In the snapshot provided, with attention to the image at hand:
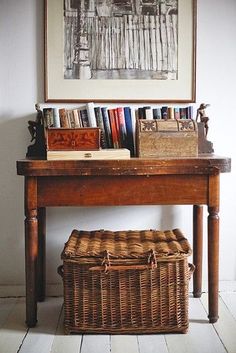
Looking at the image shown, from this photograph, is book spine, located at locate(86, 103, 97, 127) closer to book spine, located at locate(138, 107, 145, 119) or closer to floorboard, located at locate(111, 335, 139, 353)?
book spine, located at locate(138, 107, 145, 119)

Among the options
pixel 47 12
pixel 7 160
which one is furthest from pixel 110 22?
pixel 7 160

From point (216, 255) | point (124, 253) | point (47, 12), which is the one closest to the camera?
point (124, 253)

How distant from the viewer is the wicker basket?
5.87ft

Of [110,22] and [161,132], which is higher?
[110,22]

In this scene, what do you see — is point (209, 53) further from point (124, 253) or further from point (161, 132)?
point (124, 253)

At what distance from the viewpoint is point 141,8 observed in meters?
2.29

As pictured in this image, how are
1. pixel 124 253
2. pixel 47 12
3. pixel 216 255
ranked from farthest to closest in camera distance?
pixel 47 12
pixel 216 255
pixel 124 253

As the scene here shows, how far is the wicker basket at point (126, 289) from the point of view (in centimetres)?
179

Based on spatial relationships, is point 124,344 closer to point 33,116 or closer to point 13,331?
point 13,331

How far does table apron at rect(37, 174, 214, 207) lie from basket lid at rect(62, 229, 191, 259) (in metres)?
0.18

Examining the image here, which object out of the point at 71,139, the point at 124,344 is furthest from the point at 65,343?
the point at 71,139

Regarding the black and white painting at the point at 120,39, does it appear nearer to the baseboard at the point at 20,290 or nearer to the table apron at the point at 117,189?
the table apron at the point at 117,189

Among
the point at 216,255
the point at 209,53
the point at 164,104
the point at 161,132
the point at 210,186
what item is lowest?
the point at 216,255

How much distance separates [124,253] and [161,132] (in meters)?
0.56
